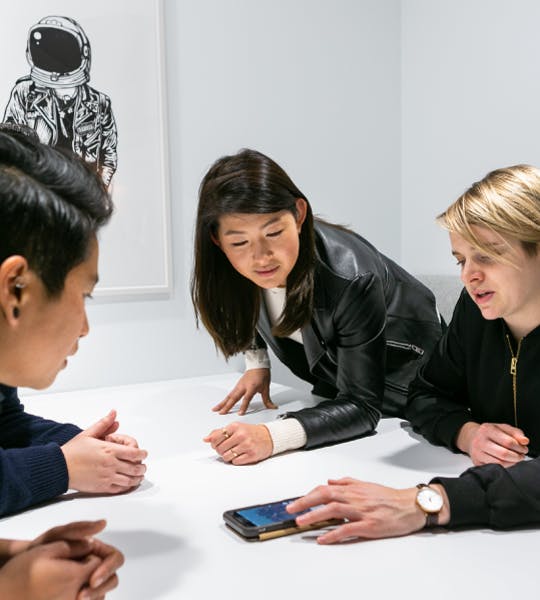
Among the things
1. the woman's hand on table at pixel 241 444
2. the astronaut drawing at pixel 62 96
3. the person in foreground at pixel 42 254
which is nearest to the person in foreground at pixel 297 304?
the woman's hand on table at pixel 241 444

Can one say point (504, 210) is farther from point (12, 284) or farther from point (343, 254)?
point (12, 284)

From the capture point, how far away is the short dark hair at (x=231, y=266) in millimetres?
1387

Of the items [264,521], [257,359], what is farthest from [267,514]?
[257,359]

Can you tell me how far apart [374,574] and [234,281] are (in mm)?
903

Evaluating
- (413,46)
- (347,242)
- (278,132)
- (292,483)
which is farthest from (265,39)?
(292,483)

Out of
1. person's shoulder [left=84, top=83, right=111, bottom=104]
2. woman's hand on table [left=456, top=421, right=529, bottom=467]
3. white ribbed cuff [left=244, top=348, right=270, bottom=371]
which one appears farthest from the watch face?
person's shoulder [left=84, top=83, right=111, bottom=104]

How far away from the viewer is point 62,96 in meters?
2.03

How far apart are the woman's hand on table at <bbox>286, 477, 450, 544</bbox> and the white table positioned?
17 mm

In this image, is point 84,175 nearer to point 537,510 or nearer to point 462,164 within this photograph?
point 537,510

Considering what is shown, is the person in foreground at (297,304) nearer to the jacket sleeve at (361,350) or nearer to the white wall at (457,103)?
the jacket sleeve at (361,350)

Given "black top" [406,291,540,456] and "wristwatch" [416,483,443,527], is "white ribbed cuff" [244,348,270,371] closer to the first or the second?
"black top" [406,291,540,456]

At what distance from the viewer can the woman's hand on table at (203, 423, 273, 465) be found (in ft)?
4.15

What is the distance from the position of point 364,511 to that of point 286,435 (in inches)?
16.0

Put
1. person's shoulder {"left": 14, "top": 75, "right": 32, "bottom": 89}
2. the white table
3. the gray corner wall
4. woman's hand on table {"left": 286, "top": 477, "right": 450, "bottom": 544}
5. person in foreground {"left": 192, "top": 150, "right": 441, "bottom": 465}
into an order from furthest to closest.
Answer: the gray corner wall → person's shoulder {"left": 14, "top": 75, "right": 32, "bottom": 89} → person in foreground {"left": 192, "top": 150, "right": 441, "bottom": 465} → woman's hand on table {"left": 286, "top": 477, "right": 450, "bottom": 544} → the white table
